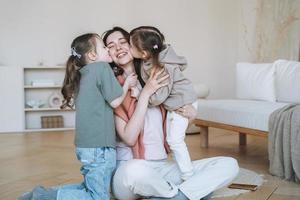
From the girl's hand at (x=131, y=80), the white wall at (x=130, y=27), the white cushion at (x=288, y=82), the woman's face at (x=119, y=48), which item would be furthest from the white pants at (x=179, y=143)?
the white wall at (x=130, y=27)

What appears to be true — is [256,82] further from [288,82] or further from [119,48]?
[119,48]

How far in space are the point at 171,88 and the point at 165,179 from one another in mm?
445

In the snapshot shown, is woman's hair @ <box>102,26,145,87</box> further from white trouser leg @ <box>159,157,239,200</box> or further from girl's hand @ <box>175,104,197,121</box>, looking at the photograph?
white trouser leg @ <box>159,157,239,200</box>

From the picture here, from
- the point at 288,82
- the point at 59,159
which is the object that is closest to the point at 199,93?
the point at 288,82

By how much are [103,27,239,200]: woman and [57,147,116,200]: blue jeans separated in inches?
2.7

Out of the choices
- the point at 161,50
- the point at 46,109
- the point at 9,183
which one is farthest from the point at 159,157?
the point at 46,109

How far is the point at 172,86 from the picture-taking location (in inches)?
80.2

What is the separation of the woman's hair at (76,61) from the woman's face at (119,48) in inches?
3.4

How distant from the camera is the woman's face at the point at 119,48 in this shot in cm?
200

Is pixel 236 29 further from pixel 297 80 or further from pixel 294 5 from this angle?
pixel 297 80

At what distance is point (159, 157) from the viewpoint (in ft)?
6.77

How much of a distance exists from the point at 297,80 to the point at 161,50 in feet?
6.40

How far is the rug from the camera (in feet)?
7.69

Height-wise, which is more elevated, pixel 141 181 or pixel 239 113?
pixel 239 113
